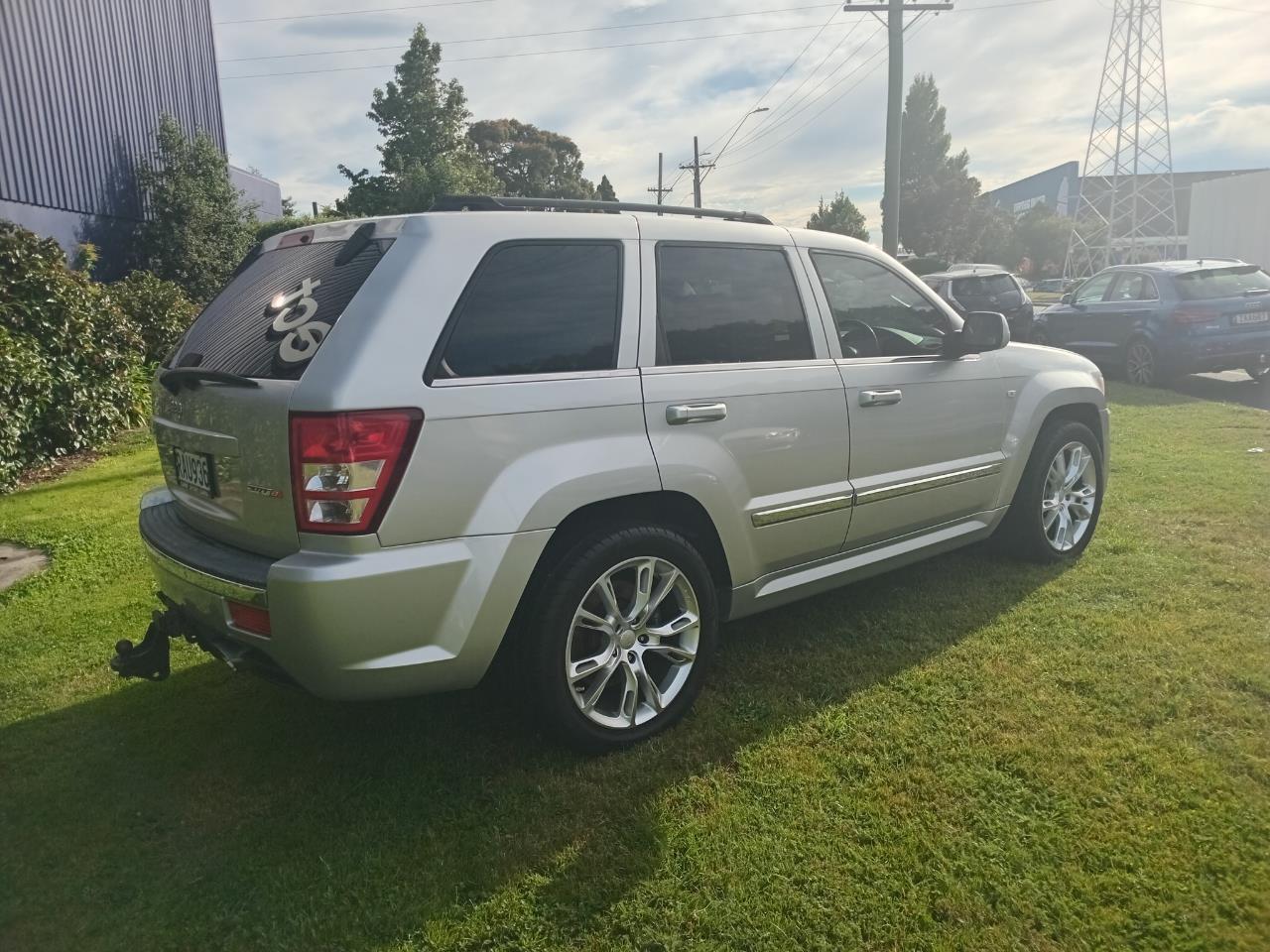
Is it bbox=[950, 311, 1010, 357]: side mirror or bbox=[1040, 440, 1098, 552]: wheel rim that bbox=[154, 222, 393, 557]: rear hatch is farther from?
bbox=[1040, 440, 1098, 552]: wheel rim

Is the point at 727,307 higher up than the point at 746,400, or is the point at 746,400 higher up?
the point at 727,307

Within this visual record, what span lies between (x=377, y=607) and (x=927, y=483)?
258cm

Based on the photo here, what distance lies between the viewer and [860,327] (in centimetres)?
390

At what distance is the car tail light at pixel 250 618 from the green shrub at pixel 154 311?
9995 mm

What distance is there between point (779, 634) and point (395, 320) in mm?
2361

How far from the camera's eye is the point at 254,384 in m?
2.64

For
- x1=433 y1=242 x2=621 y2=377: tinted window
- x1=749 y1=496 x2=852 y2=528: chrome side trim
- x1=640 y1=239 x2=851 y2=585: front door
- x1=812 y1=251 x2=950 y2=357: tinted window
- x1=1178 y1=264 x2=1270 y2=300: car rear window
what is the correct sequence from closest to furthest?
x1=433 y1=242 x2=621 y2=377: tinted window < x1=640 y1=239 x2=851 y2=585: front door < x1=749 y1=496 x2=852 y2=528: chrome side trim < x1=812 y1=251 x2=950 y2=357: tinted window < x1=1178 y1=264 x2=1270 y2=300: car rear window

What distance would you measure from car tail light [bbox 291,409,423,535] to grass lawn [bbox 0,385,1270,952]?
1.00 m

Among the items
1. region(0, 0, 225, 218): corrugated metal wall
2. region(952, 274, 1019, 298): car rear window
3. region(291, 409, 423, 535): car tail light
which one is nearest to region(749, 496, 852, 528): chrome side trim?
region(291, 409, 423, 535): car tail light

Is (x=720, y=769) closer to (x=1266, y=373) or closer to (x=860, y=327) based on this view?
(x=860, y=327)

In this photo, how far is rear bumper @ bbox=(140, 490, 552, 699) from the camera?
2447mm

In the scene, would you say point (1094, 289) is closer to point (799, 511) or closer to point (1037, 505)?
point (1037, 505)

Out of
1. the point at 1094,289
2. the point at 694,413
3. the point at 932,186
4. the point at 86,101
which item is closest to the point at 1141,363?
the point at 1094,289

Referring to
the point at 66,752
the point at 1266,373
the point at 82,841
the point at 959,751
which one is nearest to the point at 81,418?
the point at 66,752
